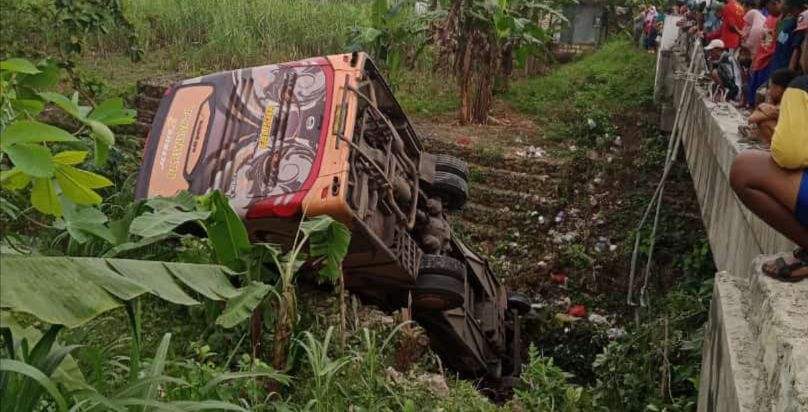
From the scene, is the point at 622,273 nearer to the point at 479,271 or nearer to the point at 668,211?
the point at 668,211

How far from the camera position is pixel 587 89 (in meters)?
13.8

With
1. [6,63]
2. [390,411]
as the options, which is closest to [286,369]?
[390,411]

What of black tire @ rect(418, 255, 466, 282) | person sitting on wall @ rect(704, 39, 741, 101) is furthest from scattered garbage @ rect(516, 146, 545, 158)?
black tire @ rect(418, 255, 466, 282)

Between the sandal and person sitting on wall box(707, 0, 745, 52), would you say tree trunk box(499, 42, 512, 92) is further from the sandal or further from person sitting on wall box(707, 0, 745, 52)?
the sandal

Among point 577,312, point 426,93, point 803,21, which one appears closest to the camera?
point 803,21

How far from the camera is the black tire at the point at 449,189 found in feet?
25.0

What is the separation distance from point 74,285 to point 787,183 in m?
Result: 2.65

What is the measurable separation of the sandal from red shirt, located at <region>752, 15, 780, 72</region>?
363cm

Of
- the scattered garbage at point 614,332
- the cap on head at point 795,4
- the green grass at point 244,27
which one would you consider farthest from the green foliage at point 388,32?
the cap on head at point 795,4

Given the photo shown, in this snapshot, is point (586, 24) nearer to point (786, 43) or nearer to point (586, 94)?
point (586, 94)

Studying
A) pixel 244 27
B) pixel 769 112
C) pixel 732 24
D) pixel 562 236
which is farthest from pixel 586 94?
pixel 769 112

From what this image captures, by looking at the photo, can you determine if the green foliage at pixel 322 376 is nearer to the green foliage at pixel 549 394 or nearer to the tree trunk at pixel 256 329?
the tree trunk at pixel 256 329

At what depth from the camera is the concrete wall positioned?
2.62m

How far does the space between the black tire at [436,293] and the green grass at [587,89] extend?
642cm
